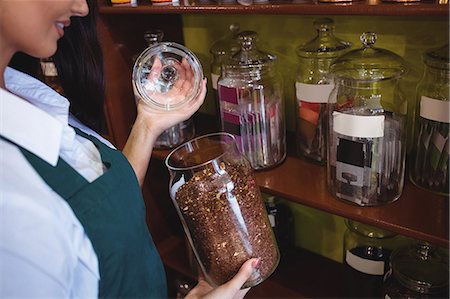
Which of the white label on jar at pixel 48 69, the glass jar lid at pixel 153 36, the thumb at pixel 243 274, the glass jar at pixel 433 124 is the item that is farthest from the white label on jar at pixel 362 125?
the white label on jar at pixel 48 69

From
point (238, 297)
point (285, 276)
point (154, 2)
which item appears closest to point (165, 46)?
point (154, 2)

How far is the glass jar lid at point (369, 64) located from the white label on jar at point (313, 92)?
0.33 feet

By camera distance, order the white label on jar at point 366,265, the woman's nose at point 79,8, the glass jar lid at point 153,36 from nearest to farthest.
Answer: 1. the woman's nose at point 79,8
2. the white label on jar at point 366,265
3. the glass jar lid at point 153,36

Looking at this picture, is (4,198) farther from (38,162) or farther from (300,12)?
(300,12)

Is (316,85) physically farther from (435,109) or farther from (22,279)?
(22,279)

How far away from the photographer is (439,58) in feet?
3.02

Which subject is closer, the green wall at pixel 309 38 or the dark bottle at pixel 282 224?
the green wall at pixel 309 38

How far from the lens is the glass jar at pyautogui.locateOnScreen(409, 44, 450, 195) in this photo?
0.92 metres

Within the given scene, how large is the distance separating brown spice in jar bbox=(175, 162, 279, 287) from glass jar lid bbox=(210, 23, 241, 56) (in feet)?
1.54

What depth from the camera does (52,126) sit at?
0.81 m

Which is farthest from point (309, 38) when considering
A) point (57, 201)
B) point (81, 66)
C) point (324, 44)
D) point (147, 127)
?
point (57, 201)

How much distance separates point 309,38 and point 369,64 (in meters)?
0.33

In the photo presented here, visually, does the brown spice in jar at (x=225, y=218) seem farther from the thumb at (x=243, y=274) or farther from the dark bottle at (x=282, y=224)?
the dark bottle at (x=282, y=224)

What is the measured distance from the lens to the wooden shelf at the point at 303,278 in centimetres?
141
